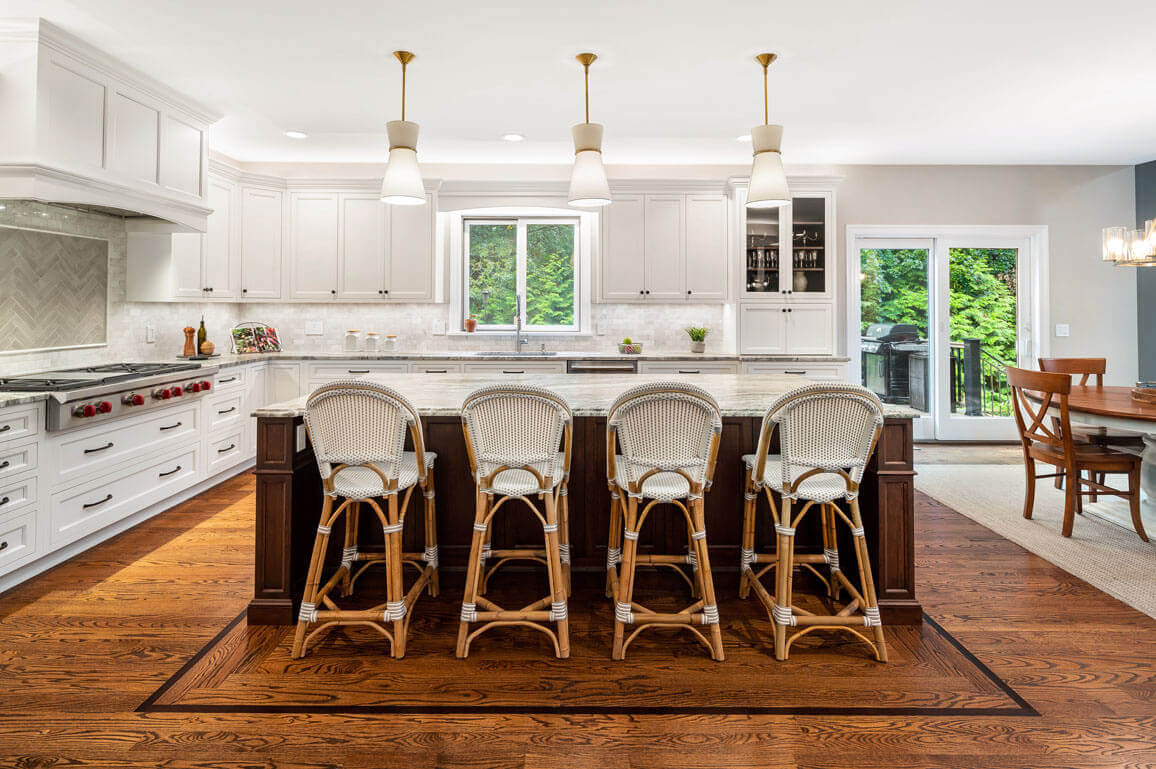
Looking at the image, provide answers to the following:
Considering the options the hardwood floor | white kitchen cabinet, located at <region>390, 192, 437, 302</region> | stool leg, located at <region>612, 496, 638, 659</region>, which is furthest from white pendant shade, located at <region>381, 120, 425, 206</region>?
white kitchen cabinet, located at <region>390, 192, 437, 302</region>

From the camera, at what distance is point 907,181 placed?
6.07 metres

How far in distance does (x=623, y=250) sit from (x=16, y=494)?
4.36m

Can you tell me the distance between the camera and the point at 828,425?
230cm

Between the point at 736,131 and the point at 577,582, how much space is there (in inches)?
140

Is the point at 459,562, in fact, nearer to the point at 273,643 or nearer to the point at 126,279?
the point at 273,643

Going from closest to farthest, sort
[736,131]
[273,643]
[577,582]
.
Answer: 1. [273,643]
2. [577,582]
3. [736,131]

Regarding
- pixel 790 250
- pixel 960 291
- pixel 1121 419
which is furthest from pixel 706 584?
pixel 960 291

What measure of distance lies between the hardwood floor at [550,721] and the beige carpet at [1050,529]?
0.34 metres

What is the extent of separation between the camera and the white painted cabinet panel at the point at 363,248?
5809 mm

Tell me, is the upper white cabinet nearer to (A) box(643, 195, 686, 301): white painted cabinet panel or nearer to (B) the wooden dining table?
(A) box(643, 195, 686, 301): white painted cabinet panel

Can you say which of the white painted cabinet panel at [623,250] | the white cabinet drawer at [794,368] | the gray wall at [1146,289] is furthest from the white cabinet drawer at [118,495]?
the gray wall at [1146,289]

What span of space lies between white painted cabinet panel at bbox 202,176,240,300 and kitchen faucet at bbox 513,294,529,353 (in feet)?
7.63

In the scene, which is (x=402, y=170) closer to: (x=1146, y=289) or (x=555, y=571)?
(x=555, y=571)

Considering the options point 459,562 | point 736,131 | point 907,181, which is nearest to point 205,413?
point 459,562
